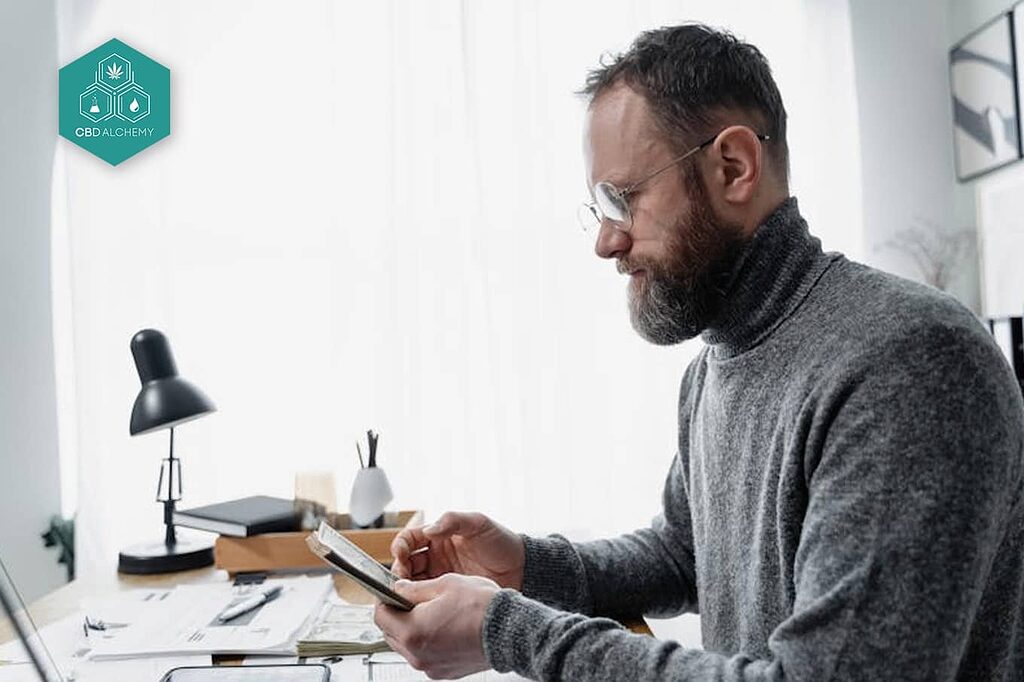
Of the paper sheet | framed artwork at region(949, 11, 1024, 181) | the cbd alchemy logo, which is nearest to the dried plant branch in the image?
framed artwork at region(949, 11, 1024, 181)

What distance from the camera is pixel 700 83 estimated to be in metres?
1.03

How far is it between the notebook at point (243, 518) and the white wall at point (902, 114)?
2010 mm

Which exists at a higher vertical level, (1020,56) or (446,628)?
(1020,56)

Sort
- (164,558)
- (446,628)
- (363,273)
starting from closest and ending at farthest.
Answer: (446,628), (164,558), (363,273)

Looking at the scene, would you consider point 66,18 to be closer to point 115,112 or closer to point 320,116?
point 115,112

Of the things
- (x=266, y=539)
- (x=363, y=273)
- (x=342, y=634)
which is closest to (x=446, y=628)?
(x=342, y=634)

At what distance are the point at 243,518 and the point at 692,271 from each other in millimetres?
1012

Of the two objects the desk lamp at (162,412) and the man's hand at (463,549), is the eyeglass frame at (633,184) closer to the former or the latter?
the man's hand at (463,549)

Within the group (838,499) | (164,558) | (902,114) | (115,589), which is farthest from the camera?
(902,114)

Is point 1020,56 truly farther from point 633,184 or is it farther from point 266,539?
point 266,539

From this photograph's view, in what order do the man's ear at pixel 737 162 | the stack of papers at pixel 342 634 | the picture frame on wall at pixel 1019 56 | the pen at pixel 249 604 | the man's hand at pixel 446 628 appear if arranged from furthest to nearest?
1. the picture frame on wall at pixel 1019 56
2. the pen at pixel 249 604
3. the stack of papers at pixel 342 634
4. the man's ear at pixel 737 162
5. the man's hand at pixel 446 628

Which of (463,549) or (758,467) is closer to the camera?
(758,467)

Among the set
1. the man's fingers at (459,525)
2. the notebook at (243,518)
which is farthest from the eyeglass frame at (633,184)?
the notebook at (243,518)

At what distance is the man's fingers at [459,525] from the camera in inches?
47.4
